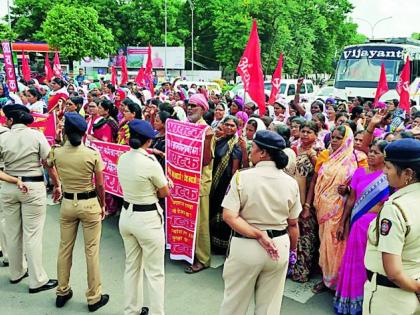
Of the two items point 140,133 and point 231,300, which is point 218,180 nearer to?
point 140,133

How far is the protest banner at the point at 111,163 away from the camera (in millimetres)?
5613

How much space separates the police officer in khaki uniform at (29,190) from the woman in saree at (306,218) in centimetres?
240

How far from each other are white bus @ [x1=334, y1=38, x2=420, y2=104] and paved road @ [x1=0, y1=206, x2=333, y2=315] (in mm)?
12113

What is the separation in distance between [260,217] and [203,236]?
6.70 feet

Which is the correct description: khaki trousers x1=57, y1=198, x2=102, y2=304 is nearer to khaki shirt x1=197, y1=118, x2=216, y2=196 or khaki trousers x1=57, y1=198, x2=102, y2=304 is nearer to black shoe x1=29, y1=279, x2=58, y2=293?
black shoe x1=29, y1=279, x2=58, y2=293

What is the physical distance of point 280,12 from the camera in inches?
1244

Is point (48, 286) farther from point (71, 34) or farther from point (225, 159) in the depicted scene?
point (71, 34)

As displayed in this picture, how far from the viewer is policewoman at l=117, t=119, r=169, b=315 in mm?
3428

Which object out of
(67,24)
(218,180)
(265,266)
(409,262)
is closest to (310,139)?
(218,180)

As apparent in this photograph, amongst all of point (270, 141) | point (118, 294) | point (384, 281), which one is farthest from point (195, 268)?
point (384, 281)

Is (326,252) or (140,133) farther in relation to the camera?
(326,252)

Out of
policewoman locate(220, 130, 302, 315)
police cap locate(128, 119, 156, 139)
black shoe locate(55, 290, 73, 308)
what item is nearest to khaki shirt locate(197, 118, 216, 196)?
Answer: police cap locate(128, 119, 156, 139)

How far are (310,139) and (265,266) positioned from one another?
198 cm

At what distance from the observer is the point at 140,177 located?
134 inches
